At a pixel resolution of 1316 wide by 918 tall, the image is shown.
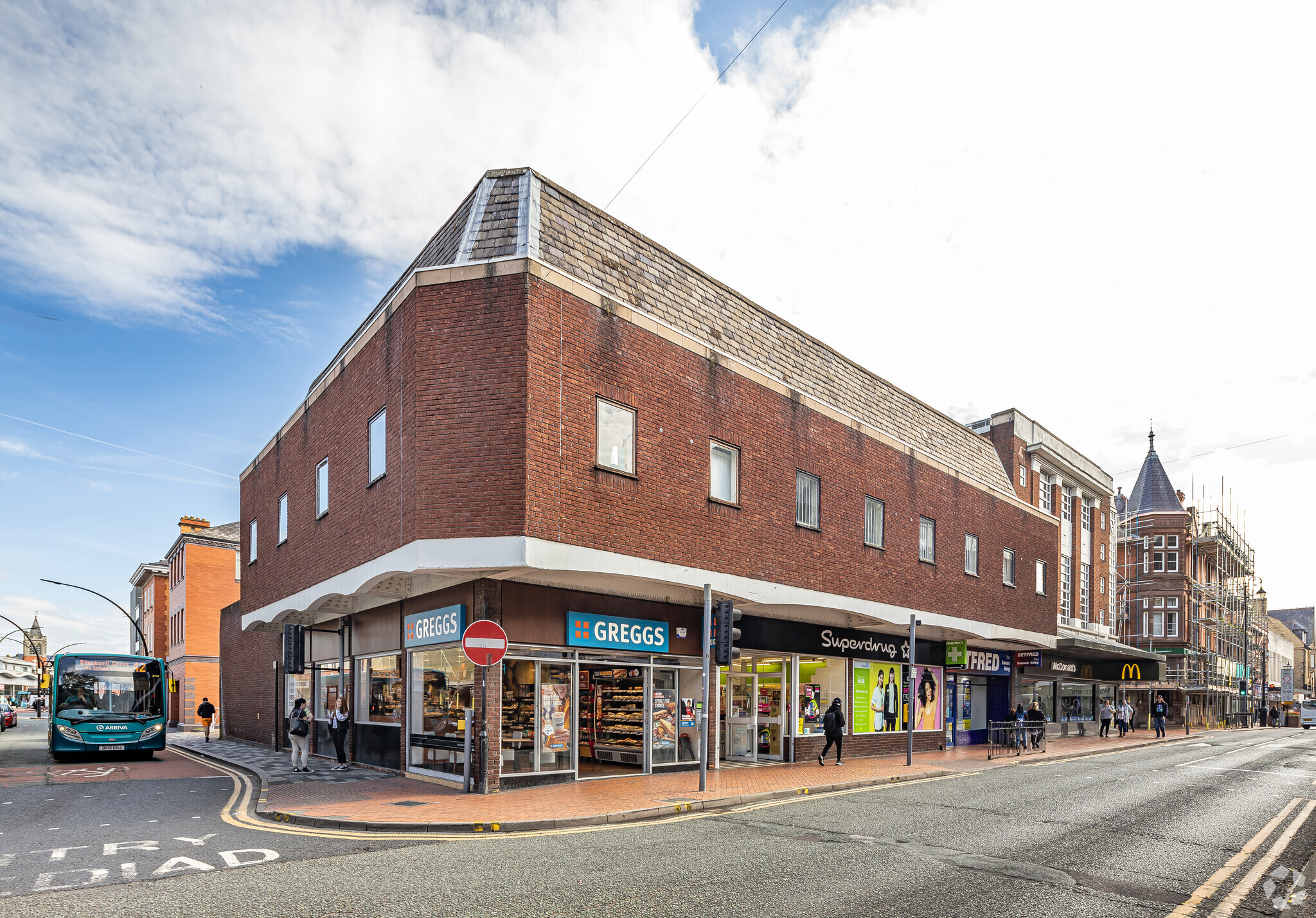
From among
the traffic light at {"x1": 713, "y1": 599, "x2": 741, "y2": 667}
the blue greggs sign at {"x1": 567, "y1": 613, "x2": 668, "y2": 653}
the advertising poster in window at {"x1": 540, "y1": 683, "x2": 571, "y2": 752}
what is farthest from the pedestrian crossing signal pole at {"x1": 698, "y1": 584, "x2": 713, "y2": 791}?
the advertising poster in window at {"x1": 540, "y1": 683, "x2": 571, "y2": 752}

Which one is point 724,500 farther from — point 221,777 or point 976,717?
point 976,717

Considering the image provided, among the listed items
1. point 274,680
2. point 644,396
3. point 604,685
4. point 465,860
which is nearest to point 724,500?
point 644,396

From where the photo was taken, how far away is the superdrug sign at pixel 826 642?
66.6 ft

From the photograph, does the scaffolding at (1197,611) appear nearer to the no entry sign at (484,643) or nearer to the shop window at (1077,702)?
the shop window at (1077,702)

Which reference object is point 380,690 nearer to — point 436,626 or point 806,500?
point 436,626

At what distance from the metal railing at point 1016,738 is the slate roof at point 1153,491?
4897cm

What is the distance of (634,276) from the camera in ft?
59.2

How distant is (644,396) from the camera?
1706 cm

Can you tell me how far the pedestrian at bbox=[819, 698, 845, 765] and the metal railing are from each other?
6.94 metres

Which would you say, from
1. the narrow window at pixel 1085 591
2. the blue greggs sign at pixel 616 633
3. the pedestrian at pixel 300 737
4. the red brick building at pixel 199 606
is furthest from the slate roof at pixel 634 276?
the red brick building at pixel 199 606

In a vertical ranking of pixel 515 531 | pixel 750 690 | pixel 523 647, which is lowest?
pixel 750 690

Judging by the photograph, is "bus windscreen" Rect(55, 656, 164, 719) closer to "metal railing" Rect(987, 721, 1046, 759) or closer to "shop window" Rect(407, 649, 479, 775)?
"shop window" Rect(407, 649, 479, 775)

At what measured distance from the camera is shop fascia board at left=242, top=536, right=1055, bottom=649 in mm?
14555

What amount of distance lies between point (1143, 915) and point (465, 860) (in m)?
6.11
